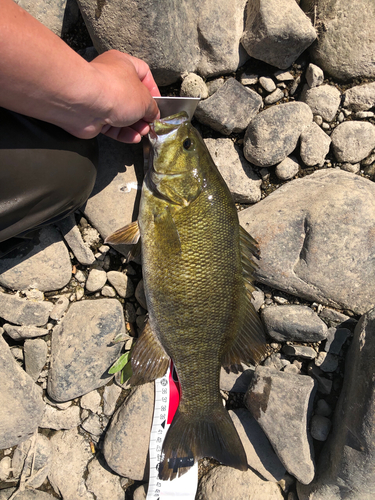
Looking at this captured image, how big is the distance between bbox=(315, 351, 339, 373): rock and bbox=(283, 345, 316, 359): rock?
0.22 feet

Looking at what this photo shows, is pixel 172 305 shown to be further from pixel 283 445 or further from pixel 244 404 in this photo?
pixel 283 445

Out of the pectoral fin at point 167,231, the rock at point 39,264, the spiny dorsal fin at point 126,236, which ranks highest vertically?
the pectoral fin at point 167,231

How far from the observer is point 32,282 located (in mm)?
2633

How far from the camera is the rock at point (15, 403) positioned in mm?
2555

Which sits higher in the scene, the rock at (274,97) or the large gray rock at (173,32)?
the large gray rock at (173,32)

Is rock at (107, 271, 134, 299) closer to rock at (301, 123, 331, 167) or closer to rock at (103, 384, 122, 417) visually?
rock at (103, 384, 122, 417)

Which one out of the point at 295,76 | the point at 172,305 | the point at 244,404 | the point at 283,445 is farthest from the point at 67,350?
the point at 295,76

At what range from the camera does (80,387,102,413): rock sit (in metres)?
2.86

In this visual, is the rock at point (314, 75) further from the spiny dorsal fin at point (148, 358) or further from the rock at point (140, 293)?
the spiny dorsal fin at point (148, 358)

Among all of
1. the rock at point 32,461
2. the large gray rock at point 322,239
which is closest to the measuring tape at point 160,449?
the rock at point 32,461

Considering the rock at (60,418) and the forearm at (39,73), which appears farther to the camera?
the rock at (60,418)

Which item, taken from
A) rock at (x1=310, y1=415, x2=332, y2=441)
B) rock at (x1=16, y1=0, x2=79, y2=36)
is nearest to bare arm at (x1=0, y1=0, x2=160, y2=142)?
rock at (x1=16, y1=0, x2=79, y2=36)

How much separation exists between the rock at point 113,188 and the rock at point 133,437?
1.48 metres

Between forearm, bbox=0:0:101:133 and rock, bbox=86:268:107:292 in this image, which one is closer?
forearm, bbox=0:0:101:133
